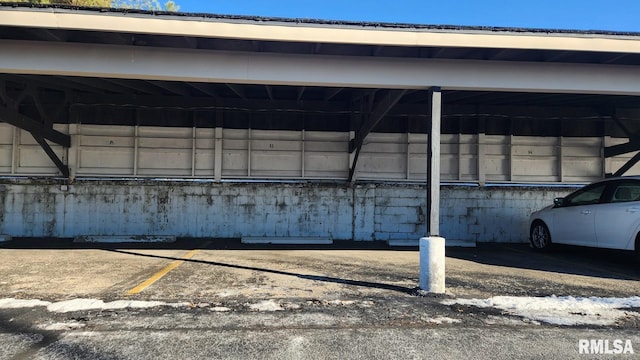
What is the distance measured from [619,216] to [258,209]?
26.2 ft

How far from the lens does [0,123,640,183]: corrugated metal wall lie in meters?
11.3

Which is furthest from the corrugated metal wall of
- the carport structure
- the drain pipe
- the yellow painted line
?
the drain pipe

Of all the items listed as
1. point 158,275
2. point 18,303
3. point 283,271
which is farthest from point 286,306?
point 18,303

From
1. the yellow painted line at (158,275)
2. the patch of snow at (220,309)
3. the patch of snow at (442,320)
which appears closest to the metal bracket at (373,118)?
the patch of snow at (442,320)

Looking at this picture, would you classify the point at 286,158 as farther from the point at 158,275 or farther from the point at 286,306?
the point at 286,306

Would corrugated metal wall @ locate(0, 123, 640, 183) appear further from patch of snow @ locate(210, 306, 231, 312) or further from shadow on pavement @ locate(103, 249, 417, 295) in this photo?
patch of snow @ locate(210, 306, 231, 312)

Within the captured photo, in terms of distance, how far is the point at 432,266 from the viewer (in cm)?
565

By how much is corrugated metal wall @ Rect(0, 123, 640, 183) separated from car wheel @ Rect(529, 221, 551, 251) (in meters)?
2.64

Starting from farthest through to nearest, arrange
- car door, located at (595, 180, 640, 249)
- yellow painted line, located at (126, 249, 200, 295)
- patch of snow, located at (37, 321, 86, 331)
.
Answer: car door, located at (595, 180, 640, 249), yellow painted line, located at (126, 249, 200, 295), patch of snow, located at (37, 321, 86, 331)

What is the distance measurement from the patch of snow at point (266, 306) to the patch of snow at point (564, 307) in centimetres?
208

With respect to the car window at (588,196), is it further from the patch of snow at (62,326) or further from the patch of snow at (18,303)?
the patch of snow at (18,303)

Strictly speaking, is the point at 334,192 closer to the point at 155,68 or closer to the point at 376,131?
the point at 376,131

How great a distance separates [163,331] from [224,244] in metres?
6.11

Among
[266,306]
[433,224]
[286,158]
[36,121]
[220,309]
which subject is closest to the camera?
[220,309]
